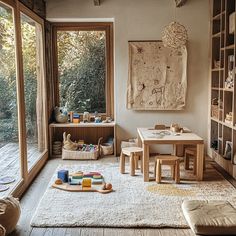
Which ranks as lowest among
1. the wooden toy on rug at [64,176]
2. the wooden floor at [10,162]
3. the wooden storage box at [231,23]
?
the wooden toy on rug at [64,176]

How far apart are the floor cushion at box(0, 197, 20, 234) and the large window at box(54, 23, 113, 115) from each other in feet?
10.8

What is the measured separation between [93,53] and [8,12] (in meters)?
2.46

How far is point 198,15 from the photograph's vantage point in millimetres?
5902

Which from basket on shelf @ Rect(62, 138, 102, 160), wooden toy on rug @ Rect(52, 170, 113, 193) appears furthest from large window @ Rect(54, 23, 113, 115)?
wooden toy on rug @ Rect(52, 170, 113, 193)

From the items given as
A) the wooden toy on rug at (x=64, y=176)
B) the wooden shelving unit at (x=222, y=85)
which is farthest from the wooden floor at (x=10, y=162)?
the wooden shelving unit at (x=222, y=85)

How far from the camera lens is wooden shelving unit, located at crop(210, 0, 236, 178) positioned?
16.0ft

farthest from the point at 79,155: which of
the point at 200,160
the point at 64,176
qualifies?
the point at 200,160

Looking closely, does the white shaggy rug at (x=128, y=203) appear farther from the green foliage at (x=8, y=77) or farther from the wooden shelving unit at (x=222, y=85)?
the green foliage at (x=8, y=77)

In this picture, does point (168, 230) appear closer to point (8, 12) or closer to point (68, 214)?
point (68, 214)

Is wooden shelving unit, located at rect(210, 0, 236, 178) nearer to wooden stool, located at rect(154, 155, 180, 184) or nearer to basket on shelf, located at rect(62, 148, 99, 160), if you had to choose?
wooden stool, located at rect(154, 155, 180, 184)

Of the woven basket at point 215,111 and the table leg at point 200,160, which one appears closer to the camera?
the table leg at point 200,160

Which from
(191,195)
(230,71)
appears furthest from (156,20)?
(191,195)

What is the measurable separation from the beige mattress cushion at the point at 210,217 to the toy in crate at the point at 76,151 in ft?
8.63

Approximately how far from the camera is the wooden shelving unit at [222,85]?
4883 millimetres
